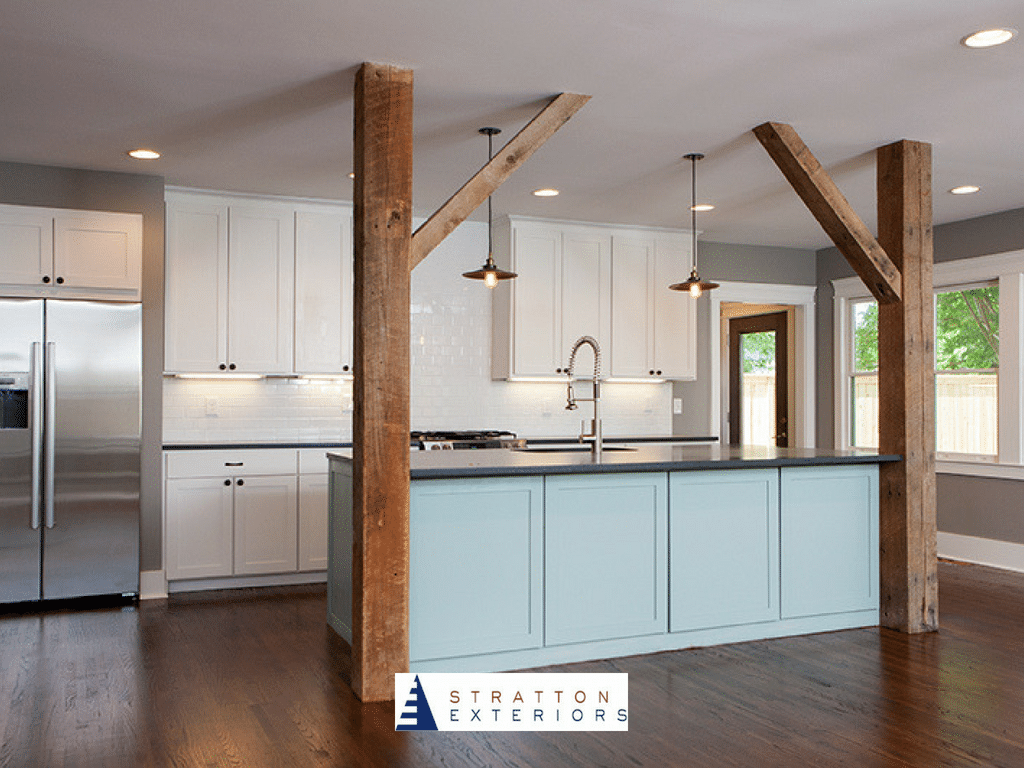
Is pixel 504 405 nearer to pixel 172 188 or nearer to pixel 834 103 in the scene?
pixel 172 188

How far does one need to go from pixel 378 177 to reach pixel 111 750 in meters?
2.24

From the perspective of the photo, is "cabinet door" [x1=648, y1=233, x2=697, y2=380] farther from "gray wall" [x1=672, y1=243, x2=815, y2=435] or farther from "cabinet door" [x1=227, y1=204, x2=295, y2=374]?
"cabinet door" [x1=227, y1=204, x2=295, y2=374]

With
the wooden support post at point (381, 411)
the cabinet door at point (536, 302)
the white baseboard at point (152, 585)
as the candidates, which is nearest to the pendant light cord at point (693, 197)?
the cabinet door at point (536, 302)

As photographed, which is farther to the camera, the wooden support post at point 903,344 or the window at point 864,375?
the window at point 864,375

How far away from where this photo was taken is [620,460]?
4203 mm

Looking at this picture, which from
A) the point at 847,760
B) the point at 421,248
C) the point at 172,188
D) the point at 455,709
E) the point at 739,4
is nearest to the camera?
the point at 847,760

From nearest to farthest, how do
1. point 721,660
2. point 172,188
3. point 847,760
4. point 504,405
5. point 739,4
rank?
1. point 847,760
2. point 739,4
3. point 721,660
4. point 172,188
5. point 504,405

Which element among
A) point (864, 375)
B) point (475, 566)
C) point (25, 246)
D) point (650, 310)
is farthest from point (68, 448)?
point (864, 375)

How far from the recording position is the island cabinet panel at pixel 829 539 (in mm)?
4531

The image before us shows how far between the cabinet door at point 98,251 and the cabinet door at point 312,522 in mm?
1588

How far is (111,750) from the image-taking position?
301cm

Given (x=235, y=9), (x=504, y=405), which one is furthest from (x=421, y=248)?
(x=504, y=405)

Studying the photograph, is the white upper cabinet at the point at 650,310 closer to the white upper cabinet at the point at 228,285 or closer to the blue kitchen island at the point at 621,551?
the blue kitchen island at the point at 621,551

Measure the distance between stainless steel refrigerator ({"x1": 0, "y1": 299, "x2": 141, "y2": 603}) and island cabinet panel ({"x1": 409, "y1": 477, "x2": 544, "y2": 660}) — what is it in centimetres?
246
